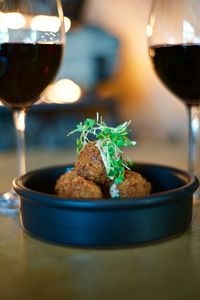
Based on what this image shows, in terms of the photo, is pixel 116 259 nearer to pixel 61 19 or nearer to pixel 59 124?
pixel 61 19

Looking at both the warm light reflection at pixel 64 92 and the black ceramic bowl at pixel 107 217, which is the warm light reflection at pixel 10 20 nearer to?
the black ceramic bowl at pixel 107 217

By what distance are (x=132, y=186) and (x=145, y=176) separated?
0.33ft

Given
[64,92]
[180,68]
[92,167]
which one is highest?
[180,68]

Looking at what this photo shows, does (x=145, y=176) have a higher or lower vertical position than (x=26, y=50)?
lower

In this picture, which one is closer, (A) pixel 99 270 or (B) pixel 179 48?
(A) pixel 99 270

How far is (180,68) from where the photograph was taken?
2.73 feet

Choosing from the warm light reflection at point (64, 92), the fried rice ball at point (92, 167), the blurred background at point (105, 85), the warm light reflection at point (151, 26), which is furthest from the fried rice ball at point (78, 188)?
the warm light reflection at point (64, 92)

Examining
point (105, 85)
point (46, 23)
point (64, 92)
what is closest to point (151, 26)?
point (46, 23)

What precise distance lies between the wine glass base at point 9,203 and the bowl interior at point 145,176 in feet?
0.20

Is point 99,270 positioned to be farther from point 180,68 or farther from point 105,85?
point 105,85

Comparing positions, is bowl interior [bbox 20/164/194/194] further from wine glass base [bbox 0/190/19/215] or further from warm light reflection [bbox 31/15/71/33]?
warm light reflection [bbox 31/15/71/33]

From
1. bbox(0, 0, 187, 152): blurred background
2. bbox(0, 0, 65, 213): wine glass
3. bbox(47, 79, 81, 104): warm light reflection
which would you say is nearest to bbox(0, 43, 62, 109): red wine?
bbox(0, 0, 65, 213): wine glass

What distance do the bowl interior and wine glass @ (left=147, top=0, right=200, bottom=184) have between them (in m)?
0.16

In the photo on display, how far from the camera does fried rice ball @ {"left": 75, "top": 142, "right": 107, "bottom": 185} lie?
602 mm
